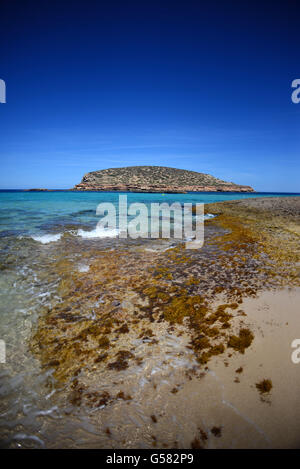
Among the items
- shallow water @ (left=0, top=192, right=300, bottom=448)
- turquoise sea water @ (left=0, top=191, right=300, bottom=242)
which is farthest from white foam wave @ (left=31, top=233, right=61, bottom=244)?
shallow water @ (left=0, top=192, right=300, bottom=448)

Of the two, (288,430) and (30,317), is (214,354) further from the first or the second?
(30,317)

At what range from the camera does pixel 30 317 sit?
14.7 feet

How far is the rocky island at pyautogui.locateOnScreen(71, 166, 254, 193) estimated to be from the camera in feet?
325

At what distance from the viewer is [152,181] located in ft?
336

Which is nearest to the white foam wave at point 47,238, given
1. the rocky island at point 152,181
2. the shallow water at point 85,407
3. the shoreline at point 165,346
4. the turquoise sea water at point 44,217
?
the turquoise sea water at point 44,217

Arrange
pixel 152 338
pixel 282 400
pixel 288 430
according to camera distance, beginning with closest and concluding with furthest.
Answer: pixel 288 430, pixel 282 400, pixel 152 338

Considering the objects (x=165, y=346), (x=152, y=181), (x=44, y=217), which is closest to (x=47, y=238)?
(x=44, y=217)

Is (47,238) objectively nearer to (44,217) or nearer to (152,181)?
(44,217)

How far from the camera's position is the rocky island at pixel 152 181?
9900cm

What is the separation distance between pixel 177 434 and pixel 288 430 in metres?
1.26

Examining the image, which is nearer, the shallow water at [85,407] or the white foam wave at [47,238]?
the shallow water at [85,407]

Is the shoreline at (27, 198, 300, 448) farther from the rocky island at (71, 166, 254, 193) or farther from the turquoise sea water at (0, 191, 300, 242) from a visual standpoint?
the rocky island at (71, 166, 254, 193)

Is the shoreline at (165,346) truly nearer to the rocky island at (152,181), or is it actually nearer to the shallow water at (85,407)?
the shallow water at (85,407)
